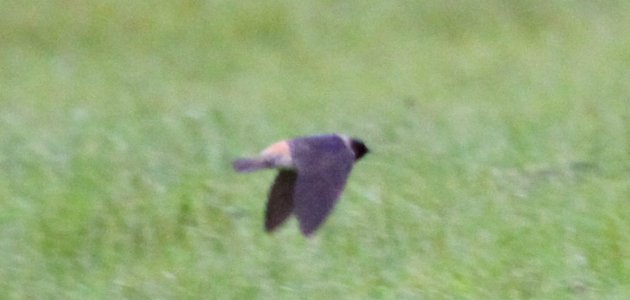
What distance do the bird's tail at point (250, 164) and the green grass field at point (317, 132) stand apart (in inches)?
14.1

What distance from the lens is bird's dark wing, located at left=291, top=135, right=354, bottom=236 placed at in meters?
4.33

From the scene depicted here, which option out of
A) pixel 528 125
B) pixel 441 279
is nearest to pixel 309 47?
pixel 528 125

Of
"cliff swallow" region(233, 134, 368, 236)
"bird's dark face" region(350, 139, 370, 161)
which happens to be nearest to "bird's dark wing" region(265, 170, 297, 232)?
"cliff swallow" region(233, 134, 368, 236)

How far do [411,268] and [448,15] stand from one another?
6.54m

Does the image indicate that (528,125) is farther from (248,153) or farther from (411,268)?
(411,268)

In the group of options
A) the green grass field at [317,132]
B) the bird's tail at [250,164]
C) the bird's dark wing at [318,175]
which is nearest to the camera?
the bird's dark wing at [318,175]

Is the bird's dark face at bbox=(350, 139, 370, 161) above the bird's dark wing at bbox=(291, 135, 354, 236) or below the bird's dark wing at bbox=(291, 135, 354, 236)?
above

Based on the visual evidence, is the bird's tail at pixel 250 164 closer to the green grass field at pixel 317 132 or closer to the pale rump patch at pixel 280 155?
the pale rump patch at pixel 280 155

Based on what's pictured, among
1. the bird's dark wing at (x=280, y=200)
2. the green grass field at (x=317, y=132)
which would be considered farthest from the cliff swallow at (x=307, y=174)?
the green grass field at (x=317, y=132)

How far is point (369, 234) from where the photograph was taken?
531cm

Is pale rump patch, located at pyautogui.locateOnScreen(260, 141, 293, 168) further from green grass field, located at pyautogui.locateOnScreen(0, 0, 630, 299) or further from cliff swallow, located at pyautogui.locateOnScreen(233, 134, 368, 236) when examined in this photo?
green grass field, located at pyautogui.locateOnScreen(0, 0, 630, 299)

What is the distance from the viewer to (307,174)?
455 centimetres

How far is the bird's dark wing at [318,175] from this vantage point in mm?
4328

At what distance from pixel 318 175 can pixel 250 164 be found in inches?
11.0
